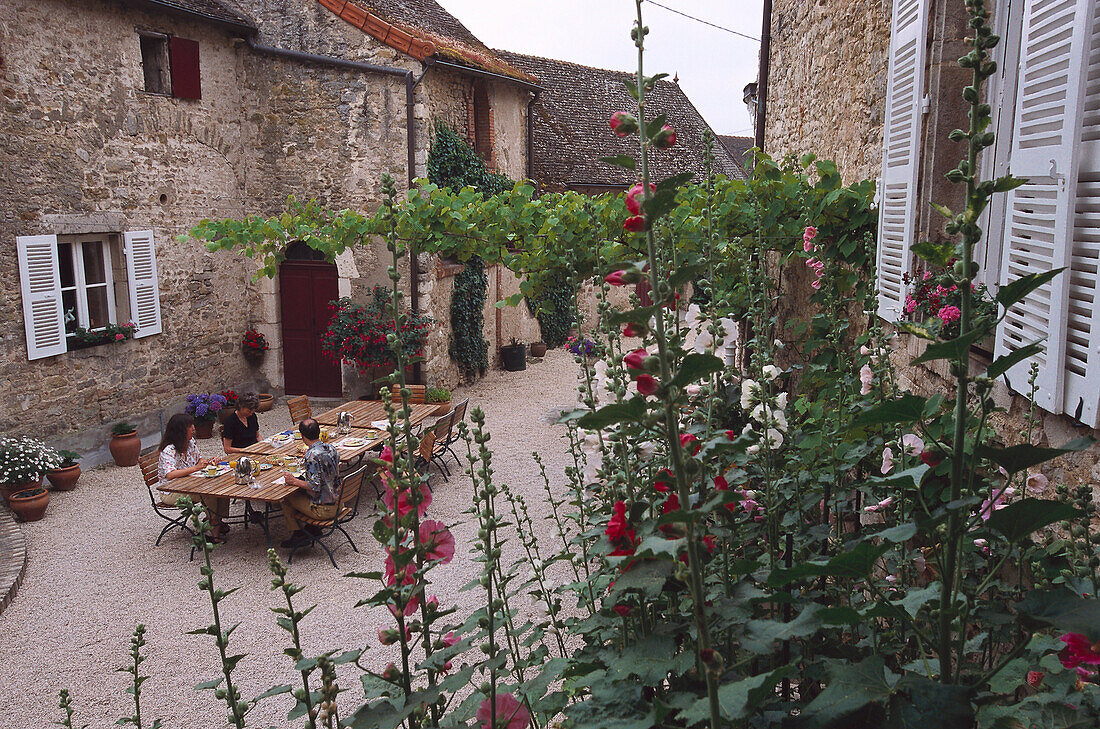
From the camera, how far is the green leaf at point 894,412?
1.17 m

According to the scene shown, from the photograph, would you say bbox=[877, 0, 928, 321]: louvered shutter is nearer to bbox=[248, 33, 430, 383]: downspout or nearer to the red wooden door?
bbox=[248, 33, 430, 383]: downspout

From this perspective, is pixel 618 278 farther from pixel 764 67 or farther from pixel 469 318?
pixel 469 318

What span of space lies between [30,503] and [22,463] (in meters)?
0.47

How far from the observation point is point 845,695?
1115 mm

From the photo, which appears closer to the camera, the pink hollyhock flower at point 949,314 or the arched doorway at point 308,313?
the pink hollyhock flower at point 949,314

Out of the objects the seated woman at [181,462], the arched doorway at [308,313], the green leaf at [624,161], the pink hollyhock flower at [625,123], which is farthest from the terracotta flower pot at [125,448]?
the green leaf at [624,161]

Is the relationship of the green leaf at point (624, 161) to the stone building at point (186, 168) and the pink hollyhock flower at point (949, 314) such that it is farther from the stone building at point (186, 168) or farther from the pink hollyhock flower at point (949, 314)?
the stone building at point (186, 168)

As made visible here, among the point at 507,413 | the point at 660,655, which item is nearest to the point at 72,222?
the point at 507,413

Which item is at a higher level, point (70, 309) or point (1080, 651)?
point (1080, 651)

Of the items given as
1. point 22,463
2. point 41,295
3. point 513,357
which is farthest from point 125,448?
point 513,357

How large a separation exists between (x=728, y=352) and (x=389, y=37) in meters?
10.1

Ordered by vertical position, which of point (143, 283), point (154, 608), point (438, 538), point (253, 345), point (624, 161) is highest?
point (624, 161)

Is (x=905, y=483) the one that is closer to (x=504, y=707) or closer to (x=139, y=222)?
(x=504, y=707)

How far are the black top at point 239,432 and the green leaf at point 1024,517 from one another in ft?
25.6
